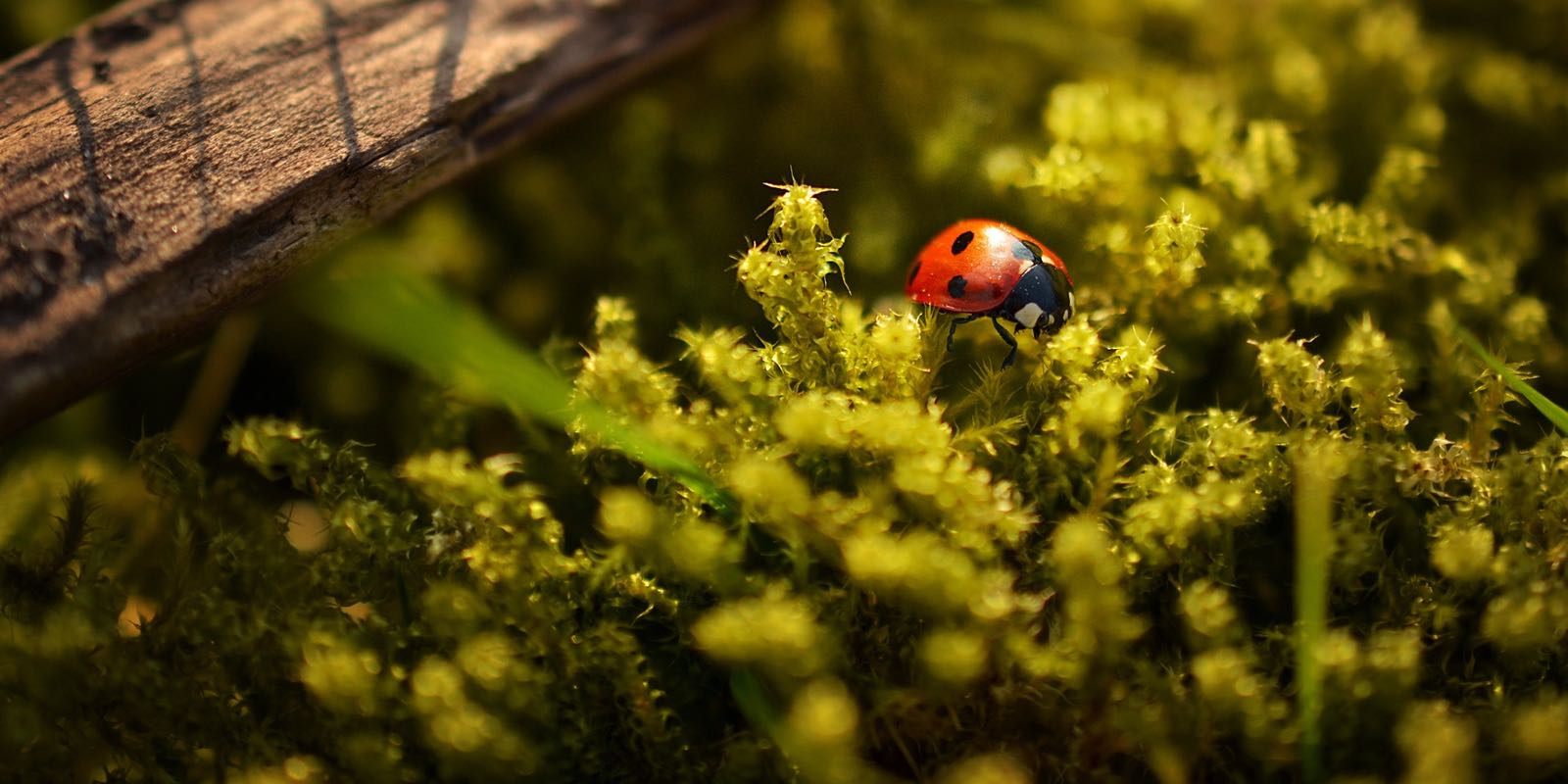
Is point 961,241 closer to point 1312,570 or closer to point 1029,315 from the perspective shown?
point 1029,315

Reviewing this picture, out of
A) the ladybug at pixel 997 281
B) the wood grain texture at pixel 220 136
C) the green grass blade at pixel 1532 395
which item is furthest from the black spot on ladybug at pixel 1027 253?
the wood grain texture at pixel 220 136

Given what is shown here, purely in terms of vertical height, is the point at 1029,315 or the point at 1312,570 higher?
the point at 1029,315

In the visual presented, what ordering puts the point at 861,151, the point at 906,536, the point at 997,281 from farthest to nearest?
the point at 861,151 → the point at 997,281 → the point at 906,536

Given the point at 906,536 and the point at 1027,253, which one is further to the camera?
the point at 1027,253

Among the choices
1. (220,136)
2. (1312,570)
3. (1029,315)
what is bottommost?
(1312,570)

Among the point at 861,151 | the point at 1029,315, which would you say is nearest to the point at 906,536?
the point at 1029,315

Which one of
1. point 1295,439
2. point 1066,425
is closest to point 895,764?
point 1066,425

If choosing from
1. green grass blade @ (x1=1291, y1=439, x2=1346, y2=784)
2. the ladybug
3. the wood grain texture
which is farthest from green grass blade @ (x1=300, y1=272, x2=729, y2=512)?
green grass blade @ (x1=1291, y1=439, x2=1346, y2=784)

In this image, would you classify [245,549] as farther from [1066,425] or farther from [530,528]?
[1066,425]

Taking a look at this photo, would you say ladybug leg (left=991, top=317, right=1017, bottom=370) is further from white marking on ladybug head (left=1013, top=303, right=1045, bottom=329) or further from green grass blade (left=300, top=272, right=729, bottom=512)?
green grass blade (left=300, top=272, right=729, bottom=512)
